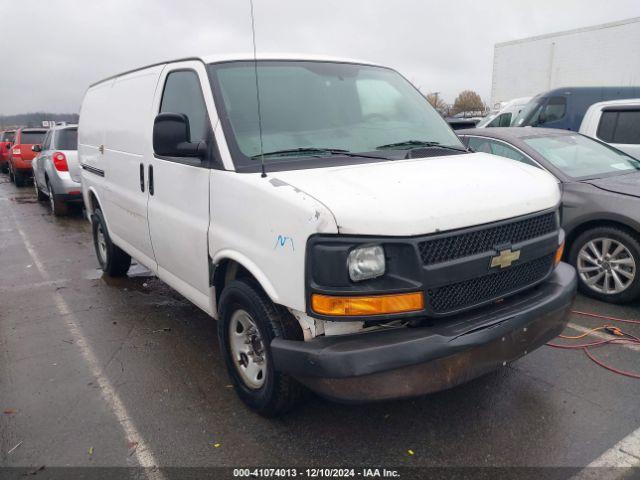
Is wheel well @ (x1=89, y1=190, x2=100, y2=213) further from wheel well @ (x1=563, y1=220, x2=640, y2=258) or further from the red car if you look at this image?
the red car

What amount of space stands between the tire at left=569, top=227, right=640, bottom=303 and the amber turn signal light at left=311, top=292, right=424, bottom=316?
10.7 ft

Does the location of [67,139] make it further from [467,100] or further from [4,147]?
[467,100]

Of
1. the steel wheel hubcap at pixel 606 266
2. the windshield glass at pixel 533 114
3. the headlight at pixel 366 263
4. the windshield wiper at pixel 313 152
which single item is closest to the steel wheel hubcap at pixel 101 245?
the windshield wiper at pixel 313 152

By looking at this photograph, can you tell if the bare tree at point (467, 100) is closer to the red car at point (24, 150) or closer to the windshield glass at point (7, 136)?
the windshield glass at point (7, 136)

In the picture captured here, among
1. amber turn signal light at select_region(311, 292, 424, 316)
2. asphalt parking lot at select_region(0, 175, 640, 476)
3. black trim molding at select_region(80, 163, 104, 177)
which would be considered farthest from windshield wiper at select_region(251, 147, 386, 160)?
black trim molding at select_region(80, 163, 104, 177)

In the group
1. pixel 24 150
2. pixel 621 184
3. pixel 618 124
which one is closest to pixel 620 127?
pixel 618 124

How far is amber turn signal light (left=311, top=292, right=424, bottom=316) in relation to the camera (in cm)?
247

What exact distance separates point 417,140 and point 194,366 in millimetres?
2321

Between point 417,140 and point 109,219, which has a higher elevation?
point 417,140

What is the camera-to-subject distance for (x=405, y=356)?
95.4 inches

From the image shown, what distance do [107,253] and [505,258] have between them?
4748 mm

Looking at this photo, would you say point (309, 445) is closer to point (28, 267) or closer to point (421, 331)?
point (421, 331)

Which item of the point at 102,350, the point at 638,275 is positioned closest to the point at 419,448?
the point at 102,350

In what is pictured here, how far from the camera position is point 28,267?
22.7 ft
